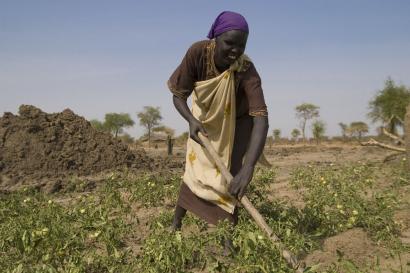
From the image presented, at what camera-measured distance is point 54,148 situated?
919 centimetres

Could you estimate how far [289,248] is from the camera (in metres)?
2.48

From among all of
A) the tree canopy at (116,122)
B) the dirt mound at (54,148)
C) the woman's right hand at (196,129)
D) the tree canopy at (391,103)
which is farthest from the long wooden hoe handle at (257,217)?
the tree canopy at (116,122)

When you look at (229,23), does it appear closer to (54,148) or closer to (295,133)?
(54,148)

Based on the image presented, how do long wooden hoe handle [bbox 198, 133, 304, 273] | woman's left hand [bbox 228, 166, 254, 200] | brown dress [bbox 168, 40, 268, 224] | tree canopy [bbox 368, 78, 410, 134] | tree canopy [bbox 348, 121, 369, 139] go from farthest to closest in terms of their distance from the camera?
tree canopy [bbox 348, 121, 369, 139], tree canopy [bbox 368, 78, 410, 134], brown dress [bbox 168, 40, 268, 224], woman's left hand [bbox 228, 166, 254, 200], long wooden hoe handle [bbox 198, 133, 304, 273]

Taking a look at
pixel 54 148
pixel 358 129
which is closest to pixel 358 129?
pixel 358 129

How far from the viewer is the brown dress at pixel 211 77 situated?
Result: 286cm

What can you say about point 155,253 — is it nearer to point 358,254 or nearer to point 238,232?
point 238,232

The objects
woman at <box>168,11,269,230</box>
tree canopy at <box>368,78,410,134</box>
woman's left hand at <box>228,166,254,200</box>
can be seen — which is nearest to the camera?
woman's left hand at <box>228,166,254,200</box>

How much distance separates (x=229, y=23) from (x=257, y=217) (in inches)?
47.0

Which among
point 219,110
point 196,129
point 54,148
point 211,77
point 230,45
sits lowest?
point 54,148

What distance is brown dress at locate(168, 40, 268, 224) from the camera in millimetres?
2859

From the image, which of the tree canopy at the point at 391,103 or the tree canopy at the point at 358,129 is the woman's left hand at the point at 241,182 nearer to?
the tree canopy at the point at 391,103

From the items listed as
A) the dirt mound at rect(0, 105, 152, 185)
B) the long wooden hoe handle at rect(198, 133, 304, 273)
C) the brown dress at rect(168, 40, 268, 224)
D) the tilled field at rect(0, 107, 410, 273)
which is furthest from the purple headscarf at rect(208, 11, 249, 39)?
the dirt mound at rect(0, 105, 152, 185)

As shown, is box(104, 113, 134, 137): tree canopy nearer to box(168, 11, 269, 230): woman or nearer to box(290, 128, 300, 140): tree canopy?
box(290, 128, 300, 140): tree canopy
